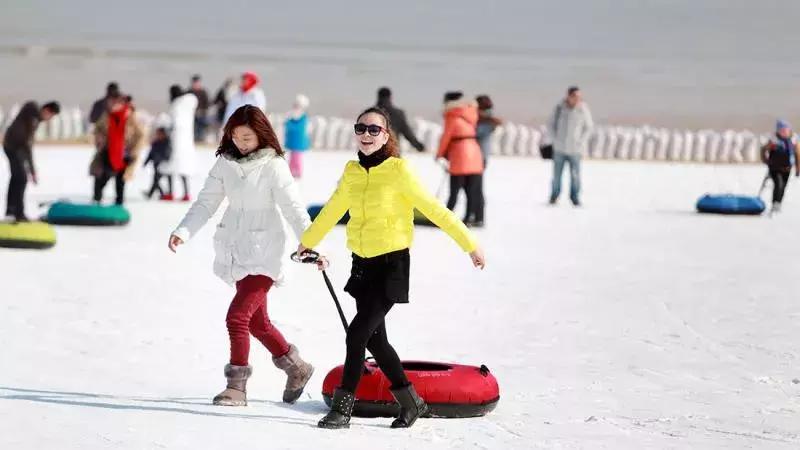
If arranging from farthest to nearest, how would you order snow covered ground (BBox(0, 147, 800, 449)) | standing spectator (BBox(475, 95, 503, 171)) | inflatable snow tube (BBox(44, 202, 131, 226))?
standing spectator (BBox(475, 95, 503, 171)) → inflatable snow tube (BBox(44, 202, 131, 226)) → snow covered ground (BBox(0, 147, 800, 449))

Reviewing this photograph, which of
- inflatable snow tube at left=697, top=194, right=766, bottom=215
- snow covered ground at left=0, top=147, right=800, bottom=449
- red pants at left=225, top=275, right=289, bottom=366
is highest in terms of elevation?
red pants at left=225, top=275, right=289, bottom=366

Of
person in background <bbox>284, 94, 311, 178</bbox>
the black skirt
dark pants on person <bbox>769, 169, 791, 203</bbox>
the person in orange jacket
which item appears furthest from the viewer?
person in background <bbox>284, 94, 311, 178</bbox>

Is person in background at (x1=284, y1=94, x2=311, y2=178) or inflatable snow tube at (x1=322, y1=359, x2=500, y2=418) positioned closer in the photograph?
inflatable snow tube at (x1=322, y1=359, x2=500, y2=418)

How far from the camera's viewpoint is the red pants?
20.7ft

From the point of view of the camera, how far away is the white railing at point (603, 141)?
108 ft

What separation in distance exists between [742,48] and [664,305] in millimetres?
59745

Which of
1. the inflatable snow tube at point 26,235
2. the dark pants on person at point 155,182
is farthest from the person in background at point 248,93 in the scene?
the inflatable snow tube at point 26,235

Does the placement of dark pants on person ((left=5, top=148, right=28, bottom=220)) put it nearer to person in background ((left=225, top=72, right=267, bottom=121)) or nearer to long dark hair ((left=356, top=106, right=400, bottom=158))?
person in background ((left=225, top=72, right=267, bottom=121))

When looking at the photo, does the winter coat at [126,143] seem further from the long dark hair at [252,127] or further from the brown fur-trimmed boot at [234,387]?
the brown fur-trimmed boot at [234,387]

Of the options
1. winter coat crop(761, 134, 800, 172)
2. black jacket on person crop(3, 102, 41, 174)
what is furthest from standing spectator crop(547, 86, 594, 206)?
black jacket on person crop(3, 102, 41, 174)

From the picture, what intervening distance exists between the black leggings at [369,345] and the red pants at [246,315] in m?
0.49

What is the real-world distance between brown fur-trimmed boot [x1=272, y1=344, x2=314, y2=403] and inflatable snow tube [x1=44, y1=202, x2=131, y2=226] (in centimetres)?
854

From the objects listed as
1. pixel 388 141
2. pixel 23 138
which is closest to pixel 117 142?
pixel 23 138

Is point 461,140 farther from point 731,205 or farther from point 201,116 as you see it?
point 201,116
